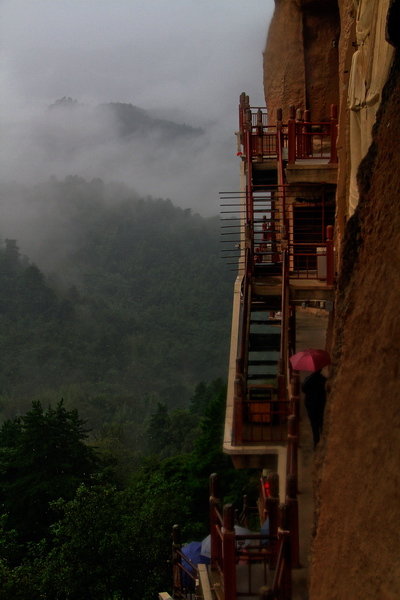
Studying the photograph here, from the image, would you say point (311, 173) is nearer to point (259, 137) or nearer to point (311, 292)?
point (311, 292)

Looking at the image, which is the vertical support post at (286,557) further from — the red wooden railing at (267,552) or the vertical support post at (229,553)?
the vertical support post at (229,553)

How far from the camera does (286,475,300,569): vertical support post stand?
6652mm

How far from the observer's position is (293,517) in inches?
268

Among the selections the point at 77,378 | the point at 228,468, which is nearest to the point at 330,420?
the point at 228,468

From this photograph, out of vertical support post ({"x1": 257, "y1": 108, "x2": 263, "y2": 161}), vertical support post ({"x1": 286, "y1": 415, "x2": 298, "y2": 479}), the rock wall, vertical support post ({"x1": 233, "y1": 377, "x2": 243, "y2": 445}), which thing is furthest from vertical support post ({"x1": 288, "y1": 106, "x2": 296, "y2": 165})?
the rock wall

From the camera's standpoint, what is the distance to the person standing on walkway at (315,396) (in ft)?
26.6

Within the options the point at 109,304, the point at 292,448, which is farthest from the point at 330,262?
the point at 109,304

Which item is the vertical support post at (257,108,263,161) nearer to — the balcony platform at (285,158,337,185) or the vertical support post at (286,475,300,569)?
the balcony platform at (285,158,337,185)

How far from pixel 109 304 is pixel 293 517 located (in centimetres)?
12432

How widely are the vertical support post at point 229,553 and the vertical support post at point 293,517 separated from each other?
0.57 meters

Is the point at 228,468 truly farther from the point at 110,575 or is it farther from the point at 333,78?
the point at 333,78

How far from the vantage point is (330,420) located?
573 cm

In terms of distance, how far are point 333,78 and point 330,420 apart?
15687 millimetres

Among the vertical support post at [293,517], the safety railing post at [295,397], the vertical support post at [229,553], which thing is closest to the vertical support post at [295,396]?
the safety railing post at [295,397]
